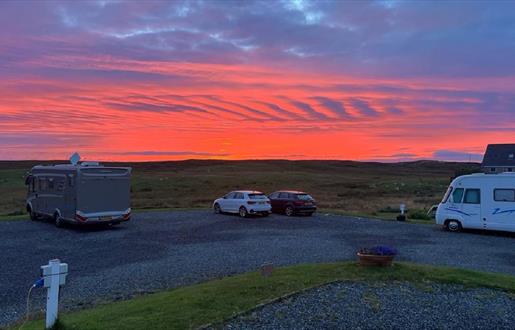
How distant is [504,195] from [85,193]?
1768cm

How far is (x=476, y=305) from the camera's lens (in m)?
8.70

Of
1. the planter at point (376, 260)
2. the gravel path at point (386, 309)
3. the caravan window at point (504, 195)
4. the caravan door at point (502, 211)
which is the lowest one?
the gravel path at point (386, 309)

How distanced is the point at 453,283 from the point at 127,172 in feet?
56.2

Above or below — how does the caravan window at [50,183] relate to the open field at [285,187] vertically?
above

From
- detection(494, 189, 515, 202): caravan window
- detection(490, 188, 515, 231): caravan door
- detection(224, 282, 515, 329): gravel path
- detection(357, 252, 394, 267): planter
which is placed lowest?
detection(224, 282, 515, 329): gravel path

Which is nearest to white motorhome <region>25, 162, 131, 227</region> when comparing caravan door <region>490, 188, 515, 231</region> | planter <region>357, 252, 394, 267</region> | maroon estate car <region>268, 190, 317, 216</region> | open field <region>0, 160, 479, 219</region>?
open field <region>0, 160, 479, 219</region>

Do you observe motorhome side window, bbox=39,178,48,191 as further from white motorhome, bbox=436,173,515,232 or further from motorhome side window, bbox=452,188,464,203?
motorhome side window, bbox=452,188,464,203

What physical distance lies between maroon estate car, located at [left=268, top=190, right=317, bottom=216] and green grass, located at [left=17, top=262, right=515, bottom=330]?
16.5 meters

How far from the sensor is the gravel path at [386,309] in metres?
7.56

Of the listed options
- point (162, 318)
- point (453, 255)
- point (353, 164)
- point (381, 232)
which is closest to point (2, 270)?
point (162, 318)

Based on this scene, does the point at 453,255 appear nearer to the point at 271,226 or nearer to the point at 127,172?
the point at 271,226

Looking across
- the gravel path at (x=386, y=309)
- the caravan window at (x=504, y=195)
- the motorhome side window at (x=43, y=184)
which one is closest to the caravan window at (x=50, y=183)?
the motorhome side window at (x=43, y=184)

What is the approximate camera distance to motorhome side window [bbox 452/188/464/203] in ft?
71.1

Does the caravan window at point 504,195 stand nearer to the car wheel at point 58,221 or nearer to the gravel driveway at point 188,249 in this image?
the gravel driveway at point 188,249
